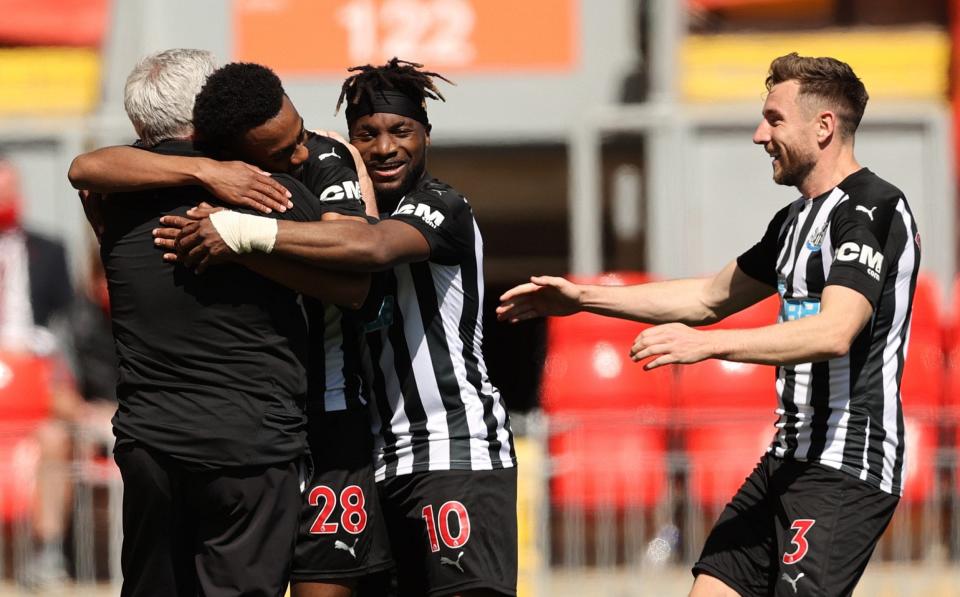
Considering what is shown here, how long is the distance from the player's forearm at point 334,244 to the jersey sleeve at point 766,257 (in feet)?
4.62

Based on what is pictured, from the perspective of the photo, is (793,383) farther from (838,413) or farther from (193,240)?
(193,240)

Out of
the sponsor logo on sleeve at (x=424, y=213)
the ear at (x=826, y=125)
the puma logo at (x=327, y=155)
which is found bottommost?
the sponsor logo on sleeve at (x=424, y=213)

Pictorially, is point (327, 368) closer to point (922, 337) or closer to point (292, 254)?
point (292, 254)

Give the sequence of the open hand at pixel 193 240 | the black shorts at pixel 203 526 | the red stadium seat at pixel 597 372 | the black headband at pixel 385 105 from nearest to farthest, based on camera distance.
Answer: the open hand at pixel 193 240, the black shorts at pixel 203 526, the black headband at pixel 385 105, the red stadium seat at pixel 597 372

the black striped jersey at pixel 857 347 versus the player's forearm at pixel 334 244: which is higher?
the player's forearm at pixel 334 244

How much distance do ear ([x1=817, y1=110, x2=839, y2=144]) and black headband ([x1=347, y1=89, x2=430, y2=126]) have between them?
1.29m

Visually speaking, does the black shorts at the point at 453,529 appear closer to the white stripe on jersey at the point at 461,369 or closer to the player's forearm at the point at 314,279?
the white stripe on jersey at the point at 461,369

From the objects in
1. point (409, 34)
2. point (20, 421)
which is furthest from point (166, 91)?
point (409, 34)

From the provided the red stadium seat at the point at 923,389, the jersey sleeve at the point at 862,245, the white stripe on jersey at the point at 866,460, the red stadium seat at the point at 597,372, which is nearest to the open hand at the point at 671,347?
the jersey sleeve at the point at 862,245

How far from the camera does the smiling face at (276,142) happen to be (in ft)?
13.4

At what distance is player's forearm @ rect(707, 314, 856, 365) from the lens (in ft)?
13.6

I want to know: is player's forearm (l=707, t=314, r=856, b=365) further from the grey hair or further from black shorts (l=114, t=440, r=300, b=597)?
the grey hair

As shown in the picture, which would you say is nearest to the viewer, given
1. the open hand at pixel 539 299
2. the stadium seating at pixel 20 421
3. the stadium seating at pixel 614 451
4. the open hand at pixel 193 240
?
the open hand at pixel 193 240

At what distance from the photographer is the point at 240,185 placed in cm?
405
